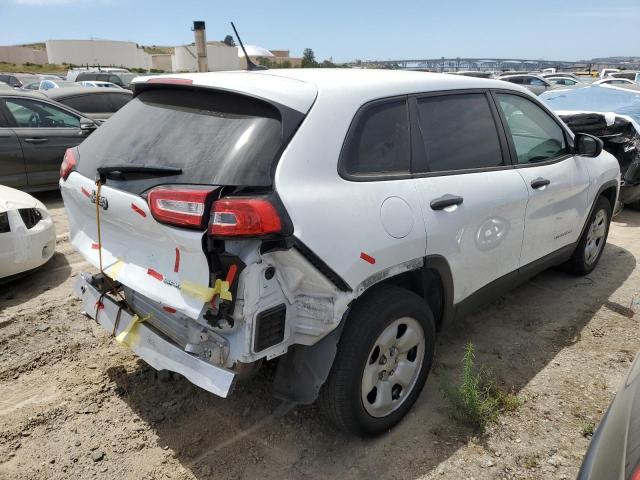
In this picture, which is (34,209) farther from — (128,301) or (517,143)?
(517,143)

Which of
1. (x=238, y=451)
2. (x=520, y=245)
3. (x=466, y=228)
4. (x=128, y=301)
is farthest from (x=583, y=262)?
(x=128, y=301)

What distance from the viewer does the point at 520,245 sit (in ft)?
11.3

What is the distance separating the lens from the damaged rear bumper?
7.08 ft

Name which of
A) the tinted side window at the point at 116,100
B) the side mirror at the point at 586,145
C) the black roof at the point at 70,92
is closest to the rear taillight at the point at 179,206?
the side mirror at the point at 586,145

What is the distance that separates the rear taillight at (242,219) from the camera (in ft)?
6.55

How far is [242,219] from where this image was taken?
78.4 inches

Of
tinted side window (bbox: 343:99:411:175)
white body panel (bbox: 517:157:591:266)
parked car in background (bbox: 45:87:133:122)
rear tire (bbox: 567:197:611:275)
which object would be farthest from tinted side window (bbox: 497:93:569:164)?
parked car in background (bbox: 45:87:133:122)

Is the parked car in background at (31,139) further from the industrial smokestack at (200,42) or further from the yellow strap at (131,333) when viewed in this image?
the industrial smokestack at (200,42)

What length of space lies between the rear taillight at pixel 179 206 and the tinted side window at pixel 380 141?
0.71 metres

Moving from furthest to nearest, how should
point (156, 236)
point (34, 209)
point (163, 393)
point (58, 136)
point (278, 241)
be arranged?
Result: point (58, 136)
point (34, 209)
point (163, 393)
point (156, 236)
point (278, 241)

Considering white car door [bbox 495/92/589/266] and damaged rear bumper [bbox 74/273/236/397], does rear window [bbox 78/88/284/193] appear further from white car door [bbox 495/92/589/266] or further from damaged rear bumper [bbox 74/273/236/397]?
white car door [bbox 495/92/589/266]

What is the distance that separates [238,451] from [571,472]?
1644 mm

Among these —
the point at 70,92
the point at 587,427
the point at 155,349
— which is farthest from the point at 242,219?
the point at 70,92

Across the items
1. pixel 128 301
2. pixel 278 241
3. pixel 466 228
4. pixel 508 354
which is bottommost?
pixel 508 354
